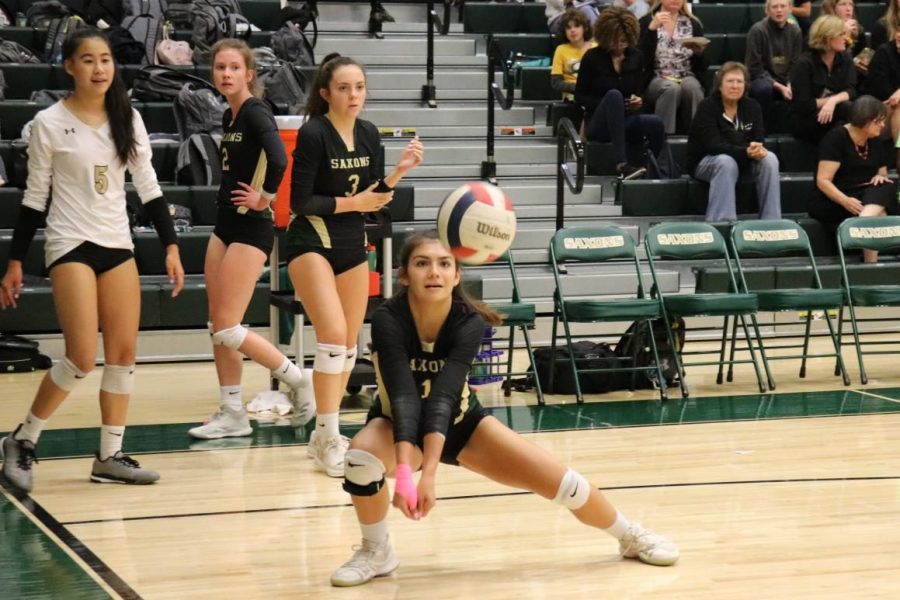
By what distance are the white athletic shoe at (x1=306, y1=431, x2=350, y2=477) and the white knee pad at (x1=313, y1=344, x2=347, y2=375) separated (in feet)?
0.97

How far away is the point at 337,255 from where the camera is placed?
5914mm

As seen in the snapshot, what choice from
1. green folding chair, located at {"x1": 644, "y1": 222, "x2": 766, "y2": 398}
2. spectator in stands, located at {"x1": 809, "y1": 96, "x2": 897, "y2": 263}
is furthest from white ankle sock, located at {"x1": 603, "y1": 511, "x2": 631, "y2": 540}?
spectator in stands, located at {"x1": 809, "y1": 96, "x2": 897, "y2": 263}

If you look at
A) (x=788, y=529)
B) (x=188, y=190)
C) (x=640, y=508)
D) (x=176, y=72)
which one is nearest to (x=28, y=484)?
(x=640, y=508)

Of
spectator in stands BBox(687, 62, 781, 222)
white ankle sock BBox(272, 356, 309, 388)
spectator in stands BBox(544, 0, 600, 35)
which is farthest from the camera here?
spectator in stands BBox(544, 0, 600, 35)

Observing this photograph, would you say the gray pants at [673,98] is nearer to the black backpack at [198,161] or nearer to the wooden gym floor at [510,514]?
the black backpack at [198,161]

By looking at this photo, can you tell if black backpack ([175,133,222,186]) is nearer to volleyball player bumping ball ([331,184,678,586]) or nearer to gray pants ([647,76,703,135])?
gray pants ([647,76,703,135])

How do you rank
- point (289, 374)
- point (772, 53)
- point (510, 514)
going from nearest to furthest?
point (510, 514), point (289, 374), point (772, 53)

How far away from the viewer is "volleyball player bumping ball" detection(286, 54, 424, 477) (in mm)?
5801

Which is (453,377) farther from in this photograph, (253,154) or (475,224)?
(253,154)

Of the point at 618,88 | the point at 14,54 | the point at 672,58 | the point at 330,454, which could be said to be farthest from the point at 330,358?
the point at 672,58

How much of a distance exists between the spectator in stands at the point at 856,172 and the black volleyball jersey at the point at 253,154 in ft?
17.0

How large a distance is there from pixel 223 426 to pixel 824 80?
633cm

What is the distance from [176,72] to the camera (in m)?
10.2

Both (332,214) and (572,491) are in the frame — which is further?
(332,214)
